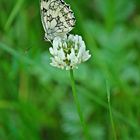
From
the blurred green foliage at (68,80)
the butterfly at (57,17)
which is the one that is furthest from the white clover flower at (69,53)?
the blurred green foliage at (68,80)

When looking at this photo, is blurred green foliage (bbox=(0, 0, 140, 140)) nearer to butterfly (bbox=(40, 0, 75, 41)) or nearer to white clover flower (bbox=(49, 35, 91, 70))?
butterfly (bbox=(40, 0, 75, 41))

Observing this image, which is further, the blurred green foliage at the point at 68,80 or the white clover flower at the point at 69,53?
the blurred green foliage at the point at 68,80

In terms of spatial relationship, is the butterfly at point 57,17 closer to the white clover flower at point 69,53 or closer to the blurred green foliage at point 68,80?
the white clover flower at point 69,53

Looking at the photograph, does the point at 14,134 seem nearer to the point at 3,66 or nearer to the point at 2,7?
the point at 3,66

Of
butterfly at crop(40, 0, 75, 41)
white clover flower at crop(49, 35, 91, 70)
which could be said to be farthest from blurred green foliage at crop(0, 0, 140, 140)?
white clover flower at crop(49, 35, 91, 70)

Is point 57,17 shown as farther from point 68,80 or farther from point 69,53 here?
point 68,80

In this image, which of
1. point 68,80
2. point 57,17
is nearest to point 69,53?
point 57,17

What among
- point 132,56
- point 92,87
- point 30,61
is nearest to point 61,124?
point 92,87

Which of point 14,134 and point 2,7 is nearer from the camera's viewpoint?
point 14,134
